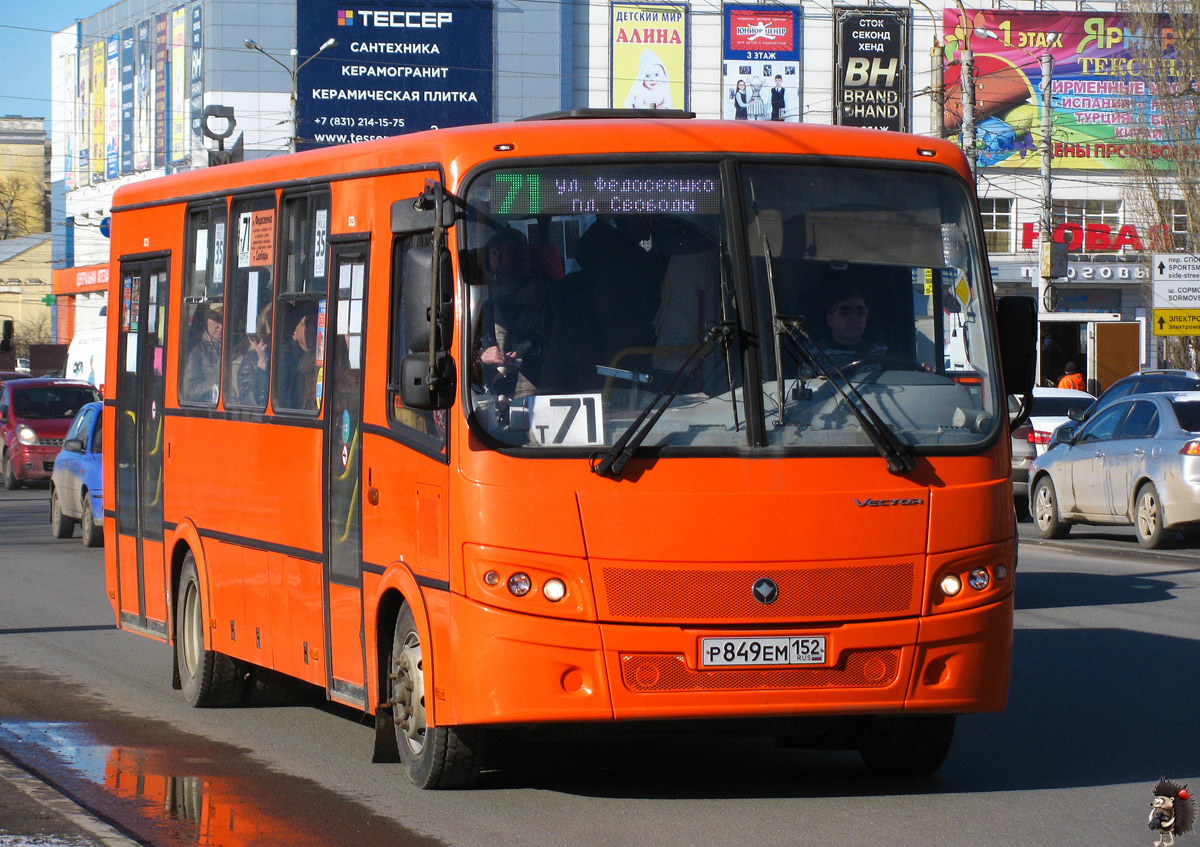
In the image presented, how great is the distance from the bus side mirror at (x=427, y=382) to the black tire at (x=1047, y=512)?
15797 millimetres

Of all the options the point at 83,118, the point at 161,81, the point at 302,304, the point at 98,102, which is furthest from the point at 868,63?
the point at 302,304

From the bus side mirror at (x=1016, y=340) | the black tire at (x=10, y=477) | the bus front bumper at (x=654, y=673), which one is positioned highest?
the bus side mirror at (x=1016, y=340)

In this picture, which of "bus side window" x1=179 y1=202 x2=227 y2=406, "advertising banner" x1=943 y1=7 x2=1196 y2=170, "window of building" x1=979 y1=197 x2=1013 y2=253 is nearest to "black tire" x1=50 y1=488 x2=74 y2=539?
"bus side window" x1=179 y1=202 x2=227 y2=406

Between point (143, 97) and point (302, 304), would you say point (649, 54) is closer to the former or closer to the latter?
point (143, 97)

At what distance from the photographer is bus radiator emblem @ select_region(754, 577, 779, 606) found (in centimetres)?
662

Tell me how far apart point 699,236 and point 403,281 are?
1.20 meters

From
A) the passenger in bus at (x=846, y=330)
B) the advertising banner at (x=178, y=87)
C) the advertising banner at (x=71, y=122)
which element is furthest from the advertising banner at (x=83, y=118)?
the passenger in bus at (x=846, y=330)

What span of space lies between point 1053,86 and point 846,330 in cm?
5652

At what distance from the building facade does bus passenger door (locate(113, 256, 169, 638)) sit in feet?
155

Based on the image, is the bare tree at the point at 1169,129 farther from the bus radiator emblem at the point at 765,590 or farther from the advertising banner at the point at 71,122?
the advertising banner at the point at 71,122

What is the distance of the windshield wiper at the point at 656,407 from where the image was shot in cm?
658

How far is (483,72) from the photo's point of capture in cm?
6738

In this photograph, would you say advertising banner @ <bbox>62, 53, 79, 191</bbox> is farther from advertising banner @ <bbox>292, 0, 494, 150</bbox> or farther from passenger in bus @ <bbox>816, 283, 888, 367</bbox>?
passenger in bus @ <bbox>816, 283, 888, 367</bbox>

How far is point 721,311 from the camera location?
6.86 m
